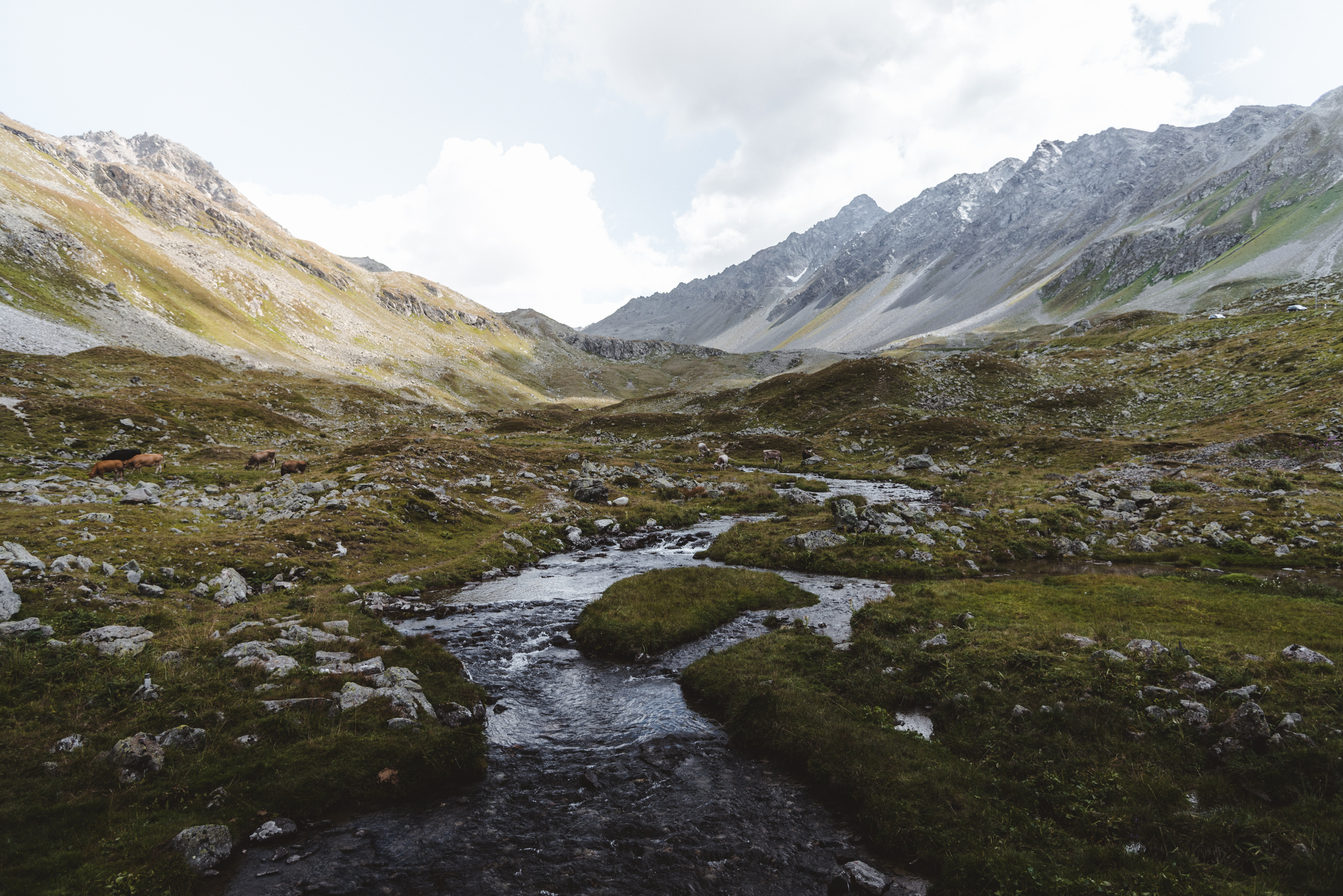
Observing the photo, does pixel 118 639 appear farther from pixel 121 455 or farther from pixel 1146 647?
pixel 121 455

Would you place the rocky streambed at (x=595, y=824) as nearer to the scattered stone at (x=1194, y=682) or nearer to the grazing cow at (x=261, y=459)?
the scattered stone at (x=1194, y=682)

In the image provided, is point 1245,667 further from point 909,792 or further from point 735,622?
point 735,622

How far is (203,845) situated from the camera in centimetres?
1045

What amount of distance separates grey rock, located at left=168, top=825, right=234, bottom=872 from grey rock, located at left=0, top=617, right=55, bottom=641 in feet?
32.0

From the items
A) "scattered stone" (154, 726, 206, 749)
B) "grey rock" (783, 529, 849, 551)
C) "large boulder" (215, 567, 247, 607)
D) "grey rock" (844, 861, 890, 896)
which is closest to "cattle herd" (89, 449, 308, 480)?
"large boulder" (215, 567, 247, 607)

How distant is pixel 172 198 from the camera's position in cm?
19475

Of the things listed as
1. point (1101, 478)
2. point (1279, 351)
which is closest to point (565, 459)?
point (1101, 478)

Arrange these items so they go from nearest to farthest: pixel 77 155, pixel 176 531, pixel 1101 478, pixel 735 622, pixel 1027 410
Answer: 1. pixel 735 622
2. pixel 176 531
3. pixel 1101 478
4. pixel 1027 410
5. pixel 77 155

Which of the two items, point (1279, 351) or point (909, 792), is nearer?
point (909, 792)

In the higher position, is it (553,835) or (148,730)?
(148,730)

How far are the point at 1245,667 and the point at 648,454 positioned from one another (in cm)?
6796

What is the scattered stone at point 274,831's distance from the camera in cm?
1112

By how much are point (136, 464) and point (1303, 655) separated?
61153 millimetres

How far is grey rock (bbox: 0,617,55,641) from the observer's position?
577 inches
